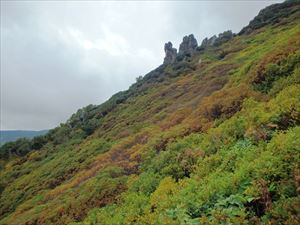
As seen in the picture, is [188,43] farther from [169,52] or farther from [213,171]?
[213,171]

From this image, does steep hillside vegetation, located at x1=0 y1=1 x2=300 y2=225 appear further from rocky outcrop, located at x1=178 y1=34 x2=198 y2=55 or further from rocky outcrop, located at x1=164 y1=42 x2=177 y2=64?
rocky outcrop, located at x1=178 y1=34 x2=198 y2=55

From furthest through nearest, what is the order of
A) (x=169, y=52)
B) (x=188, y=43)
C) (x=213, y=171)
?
(x=188, y=43), (x=169, y=52), (x=213, y=171)

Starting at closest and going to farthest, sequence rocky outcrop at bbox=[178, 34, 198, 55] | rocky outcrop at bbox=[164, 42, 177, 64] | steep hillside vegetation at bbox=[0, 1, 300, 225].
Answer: steep hillside vegetation at bbox=[0, 1, 300, 225] < rocky outcrop at bbox=[164, 42, 177, 64] < rocky outcrop at bbox=[178, 34, 198, 55]

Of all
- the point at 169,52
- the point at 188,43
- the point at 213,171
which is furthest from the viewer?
the point at 188,43

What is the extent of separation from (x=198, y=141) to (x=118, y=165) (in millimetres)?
7538

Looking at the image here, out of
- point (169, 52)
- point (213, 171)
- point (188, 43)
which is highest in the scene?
point (188, 43)

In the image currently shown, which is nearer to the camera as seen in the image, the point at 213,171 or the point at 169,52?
the point at 213,171

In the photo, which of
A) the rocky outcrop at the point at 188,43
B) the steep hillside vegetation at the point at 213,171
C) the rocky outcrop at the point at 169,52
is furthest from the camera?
the rocky outcrop at the point at 188,43

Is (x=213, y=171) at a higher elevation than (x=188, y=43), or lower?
lower

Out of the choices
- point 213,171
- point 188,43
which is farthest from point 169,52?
point 213,171

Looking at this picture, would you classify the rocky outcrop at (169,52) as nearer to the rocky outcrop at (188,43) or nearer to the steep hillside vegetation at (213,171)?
the rocky outcrop at (188,43)

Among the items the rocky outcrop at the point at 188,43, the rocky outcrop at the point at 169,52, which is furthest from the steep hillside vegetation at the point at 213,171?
the rocky outcrop at the point at 188,43

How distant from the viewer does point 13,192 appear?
A: 3662 centimetres

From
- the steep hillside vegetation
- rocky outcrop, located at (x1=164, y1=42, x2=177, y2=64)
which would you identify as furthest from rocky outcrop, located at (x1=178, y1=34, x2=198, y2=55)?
the steep hillside vegetation
